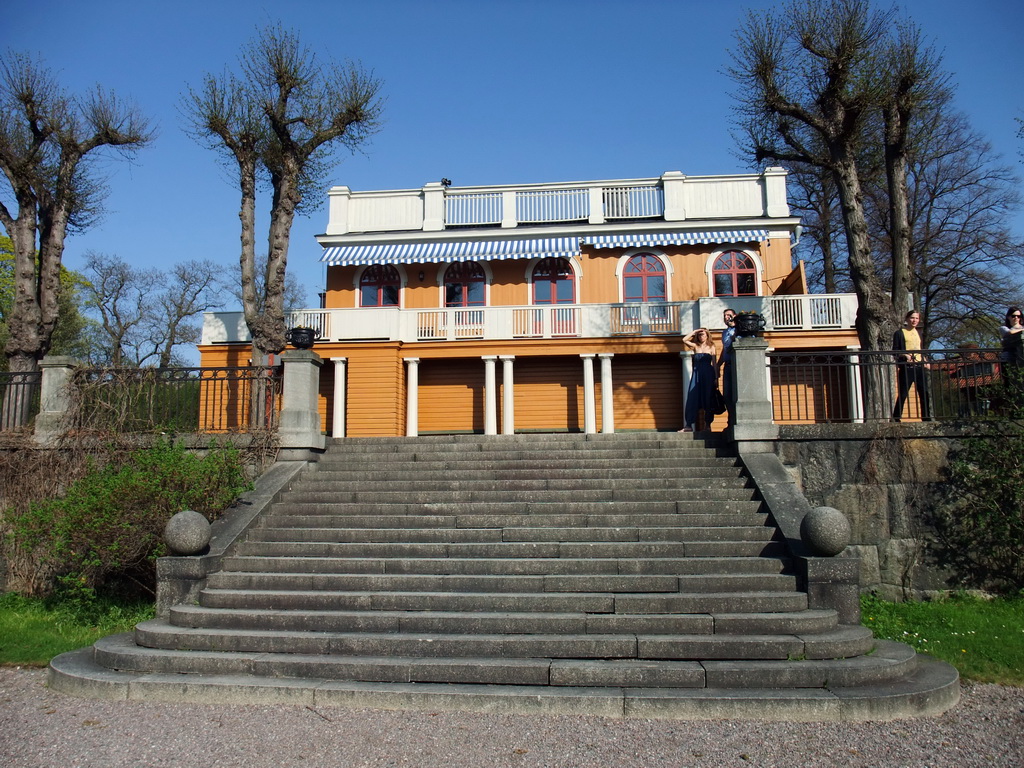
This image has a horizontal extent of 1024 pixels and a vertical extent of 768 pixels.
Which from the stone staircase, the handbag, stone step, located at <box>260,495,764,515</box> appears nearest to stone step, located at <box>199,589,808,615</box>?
the stone staircase

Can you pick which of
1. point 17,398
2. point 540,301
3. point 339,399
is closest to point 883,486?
point 17,398

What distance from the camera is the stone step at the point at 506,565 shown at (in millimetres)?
7297

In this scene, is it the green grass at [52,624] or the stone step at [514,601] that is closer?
the stone step at [514,601]

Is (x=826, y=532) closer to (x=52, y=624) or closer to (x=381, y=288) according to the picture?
(x=52, y=624)

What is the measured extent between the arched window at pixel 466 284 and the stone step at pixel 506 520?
13.2 m

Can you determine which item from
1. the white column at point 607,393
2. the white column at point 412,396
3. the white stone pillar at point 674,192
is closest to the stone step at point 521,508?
the white column at point 607,393

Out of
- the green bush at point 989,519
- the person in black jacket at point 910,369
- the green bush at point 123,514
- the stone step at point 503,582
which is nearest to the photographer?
the stone step at point 503,582

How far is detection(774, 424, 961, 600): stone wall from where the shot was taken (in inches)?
354

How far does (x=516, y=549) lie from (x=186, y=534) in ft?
11.3

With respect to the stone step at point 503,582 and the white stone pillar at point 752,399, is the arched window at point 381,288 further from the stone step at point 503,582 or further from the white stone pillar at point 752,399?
the stone step at point 503,582

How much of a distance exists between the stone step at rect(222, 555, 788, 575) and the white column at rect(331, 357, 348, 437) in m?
11.6

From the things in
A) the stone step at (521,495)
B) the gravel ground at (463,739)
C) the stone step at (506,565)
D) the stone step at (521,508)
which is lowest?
the gravel ground at (463,739)

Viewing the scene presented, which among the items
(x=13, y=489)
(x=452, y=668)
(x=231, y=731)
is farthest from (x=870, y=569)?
(x=13, y=489)

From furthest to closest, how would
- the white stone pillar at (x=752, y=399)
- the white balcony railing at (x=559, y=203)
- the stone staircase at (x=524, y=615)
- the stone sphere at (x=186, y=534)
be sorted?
the white balcony railing at (x=559, y=203) < the white stone pillar at (x=752, y=399) < the stone sphere at (x=186, y=534) < the stone staircase at (x=524, y=615)
